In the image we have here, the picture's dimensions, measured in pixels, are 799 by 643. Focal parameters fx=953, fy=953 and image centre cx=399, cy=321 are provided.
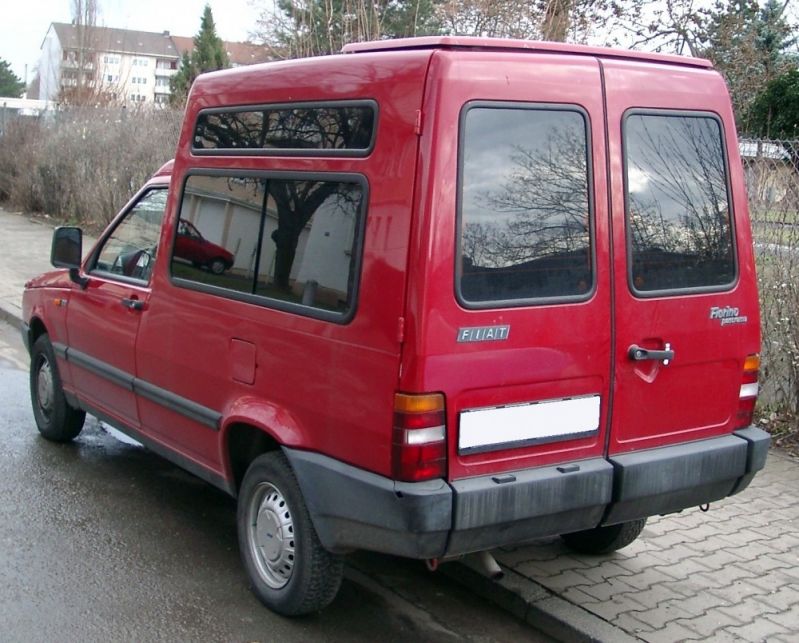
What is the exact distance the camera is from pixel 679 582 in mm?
4516

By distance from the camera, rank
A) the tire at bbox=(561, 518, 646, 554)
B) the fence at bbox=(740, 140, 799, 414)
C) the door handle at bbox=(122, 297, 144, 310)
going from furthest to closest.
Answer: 1. the fence at bbox=(740, 140, 799, 414)
2. the door handle at bbox=(122, 297, 144, 310)
3. the tire at bbox=(561, 518, 646, 554)

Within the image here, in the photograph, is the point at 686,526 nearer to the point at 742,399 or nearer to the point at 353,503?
the point at 742,399

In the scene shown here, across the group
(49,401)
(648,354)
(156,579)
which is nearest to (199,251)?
(156,579)

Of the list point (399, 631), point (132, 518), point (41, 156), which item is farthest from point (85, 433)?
point (41, 156)

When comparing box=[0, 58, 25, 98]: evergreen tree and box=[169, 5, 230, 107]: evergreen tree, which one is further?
box=[0, 58, 25, 98]: evergreen tree

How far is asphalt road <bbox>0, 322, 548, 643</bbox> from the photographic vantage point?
4098 millimetres

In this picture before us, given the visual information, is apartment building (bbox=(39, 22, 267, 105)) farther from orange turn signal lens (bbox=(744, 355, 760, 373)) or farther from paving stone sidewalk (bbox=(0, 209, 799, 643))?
orange turn signal lens (bbox=(744, 355, 760, 373))

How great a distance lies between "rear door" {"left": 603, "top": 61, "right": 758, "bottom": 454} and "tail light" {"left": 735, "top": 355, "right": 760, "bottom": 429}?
0.14 feet

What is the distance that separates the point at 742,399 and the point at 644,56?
157 centimetres

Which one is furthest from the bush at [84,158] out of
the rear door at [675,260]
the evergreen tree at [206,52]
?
the evergreen tree at [206,52]

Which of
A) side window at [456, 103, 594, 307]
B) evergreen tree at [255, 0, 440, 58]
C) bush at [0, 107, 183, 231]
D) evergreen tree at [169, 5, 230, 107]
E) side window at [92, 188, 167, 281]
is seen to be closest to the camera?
side window at [456, 103, 594, 307]

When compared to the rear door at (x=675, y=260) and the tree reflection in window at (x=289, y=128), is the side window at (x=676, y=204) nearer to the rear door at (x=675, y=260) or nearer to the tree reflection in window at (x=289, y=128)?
the rear door at (x=675, y=260)

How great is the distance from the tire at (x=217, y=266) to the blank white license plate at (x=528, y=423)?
5.14 feet

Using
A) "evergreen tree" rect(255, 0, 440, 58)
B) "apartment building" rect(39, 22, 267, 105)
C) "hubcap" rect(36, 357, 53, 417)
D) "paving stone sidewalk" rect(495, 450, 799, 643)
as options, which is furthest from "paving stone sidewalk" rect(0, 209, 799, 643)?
"apartment building" rect(39, 22, 267, 105)
